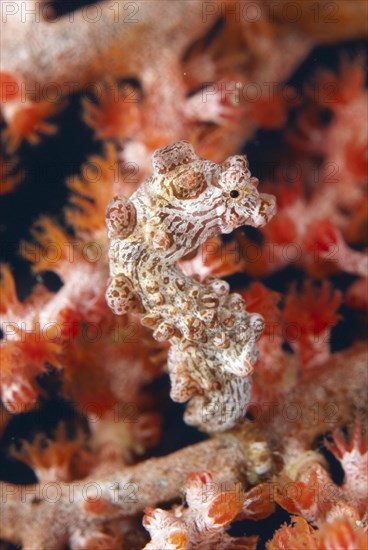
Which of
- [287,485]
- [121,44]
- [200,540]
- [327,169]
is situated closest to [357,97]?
[327,169]

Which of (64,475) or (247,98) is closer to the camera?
(64,475)

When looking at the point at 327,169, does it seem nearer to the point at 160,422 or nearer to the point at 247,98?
the point at 247,98

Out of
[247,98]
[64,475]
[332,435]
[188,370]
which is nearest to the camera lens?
[188,370]

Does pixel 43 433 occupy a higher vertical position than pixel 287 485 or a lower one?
higher

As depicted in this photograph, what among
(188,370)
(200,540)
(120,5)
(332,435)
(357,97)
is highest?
(120,5)

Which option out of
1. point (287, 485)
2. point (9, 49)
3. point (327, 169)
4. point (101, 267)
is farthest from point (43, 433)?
point (327, 169)

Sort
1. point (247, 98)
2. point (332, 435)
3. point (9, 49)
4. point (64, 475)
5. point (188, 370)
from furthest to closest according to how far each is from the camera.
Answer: point (247, 98) → point (9, 49) → point (64, 475) → point (332, 435) → point (188, 370)
